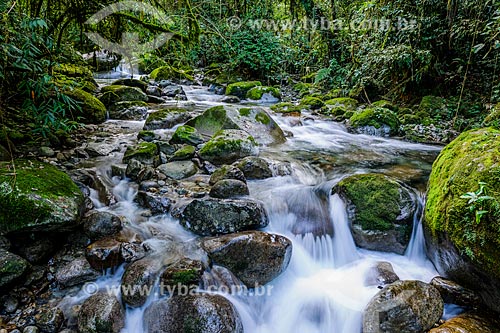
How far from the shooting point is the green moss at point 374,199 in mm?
3701

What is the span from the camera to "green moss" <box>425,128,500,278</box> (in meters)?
2.54

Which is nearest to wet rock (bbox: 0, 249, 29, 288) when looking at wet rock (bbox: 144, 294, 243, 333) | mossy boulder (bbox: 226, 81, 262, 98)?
wet rock (bbox: 144, 294, 243, 333)

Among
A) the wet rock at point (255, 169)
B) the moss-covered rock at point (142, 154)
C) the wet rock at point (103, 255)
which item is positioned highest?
the moss-covered rock at point (142, 154)

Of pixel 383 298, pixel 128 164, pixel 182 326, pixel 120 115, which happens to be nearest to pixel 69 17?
pixel 128 164

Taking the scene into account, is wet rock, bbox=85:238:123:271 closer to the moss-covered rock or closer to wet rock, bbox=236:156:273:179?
the moss-covered rock

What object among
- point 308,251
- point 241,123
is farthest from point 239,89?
point 308,251

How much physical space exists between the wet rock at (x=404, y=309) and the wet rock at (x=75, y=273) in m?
2.64

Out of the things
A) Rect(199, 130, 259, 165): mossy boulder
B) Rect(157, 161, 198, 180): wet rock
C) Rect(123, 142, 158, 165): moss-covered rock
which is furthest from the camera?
Rect(199, 130, 259, 165): mossy boulder

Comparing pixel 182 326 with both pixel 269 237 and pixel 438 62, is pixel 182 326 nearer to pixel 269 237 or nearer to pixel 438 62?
pixel 269 237

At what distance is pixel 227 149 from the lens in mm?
5727

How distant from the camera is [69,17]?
15.6 ft

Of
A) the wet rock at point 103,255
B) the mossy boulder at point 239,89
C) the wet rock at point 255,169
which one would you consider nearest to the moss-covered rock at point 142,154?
the wet rock at point 255,169

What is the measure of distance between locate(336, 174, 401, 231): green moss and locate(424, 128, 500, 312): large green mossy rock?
1.22ft

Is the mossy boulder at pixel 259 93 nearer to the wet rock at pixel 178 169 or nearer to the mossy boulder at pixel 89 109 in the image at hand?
the mossy boulder at pixel 89 109
